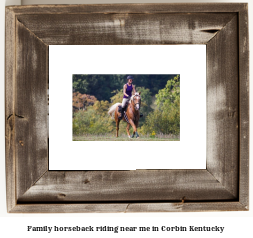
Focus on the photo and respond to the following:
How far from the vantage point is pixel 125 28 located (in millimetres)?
680

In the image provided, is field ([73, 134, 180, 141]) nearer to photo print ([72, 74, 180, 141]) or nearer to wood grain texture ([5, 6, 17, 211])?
photo print ([72, 74, 180, 141])

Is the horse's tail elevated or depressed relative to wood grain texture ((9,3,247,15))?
depressed

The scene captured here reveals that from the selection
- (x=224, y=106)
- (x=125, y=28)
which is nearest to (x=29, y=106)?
(x=125, y=28)

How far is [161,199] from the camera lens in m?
0.69

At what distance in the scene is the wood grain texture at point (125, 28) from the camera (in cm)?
68

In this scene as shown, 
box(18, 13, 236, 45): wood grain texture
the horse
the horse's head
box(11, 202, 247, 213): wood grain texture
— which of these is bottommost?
box(11, 202, 247, 213): wood grain texture

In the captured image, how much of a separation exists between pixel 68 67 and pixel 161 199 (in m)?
0.48

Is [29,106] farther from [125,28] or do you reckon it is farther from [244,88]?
[244,88]

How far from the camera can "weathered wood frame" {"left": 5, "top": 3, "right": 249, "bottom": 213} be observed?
68 centimetres

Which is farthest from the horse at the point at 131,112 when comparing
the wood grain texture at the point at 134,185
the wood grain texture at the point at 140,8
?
the wood grain texture at the point at 140,8

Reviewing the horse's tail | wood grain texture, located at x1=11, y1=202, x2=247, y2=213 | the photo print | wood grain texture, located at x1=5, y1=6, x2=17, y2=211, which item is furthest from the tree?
wood grain texture, located at x1=5, y1=6, x2=17, y2=211

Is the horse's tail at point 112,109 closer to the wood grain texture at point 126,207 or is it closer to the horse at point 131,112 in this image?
the horse at point 131,112
